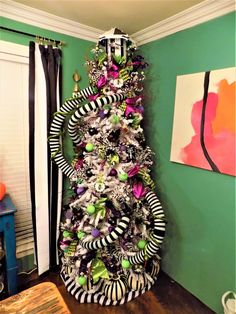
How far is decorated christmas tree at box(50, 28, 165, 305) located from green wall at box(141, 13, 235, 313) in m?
0.30

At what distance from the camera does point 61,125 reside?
1810 mm

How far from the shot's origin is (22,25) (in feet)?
5.48

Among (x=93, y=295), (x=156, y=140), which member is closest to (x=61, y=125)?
(x=156, y=140)

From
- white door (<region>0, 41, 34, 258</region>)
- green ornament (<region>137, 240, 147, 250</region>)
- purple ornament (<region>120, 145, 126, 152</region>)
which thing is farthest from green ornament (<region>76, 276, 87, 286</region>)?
purple ornament (<region>120, 145, 126, 152</region>)

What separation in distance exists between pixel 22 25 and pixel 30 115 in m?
0.68

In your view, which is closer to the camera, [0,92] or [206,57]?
[206,57]

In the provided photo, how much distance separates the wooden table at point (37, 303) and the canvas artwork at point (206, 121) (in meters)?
1.26

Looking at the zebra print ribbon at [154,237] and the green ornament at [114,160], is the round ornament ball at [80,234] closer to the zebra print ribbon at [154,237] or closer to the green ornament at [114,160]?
the zebra print ribbon at [154,237]

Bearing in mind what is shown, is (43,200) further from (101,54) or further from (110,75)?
(101,54)

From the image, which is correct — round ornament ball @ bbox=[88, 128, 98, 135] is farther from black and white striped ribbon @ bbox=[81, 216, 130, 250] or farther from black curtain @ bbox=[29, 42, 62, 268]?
black and white striped ribbon @ bbox=[81, 216, 130, 250]

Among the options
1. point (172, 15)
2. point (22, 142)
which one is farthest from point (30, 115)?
point (172, 15)

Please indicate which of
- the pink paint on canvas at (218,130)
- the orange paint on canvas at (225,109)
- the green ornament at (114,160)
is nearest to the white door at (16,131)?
the green ornament at (114,160)

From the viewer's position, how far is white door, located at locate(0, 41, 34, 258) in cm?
167

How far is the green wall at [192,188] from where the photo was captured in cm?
152
